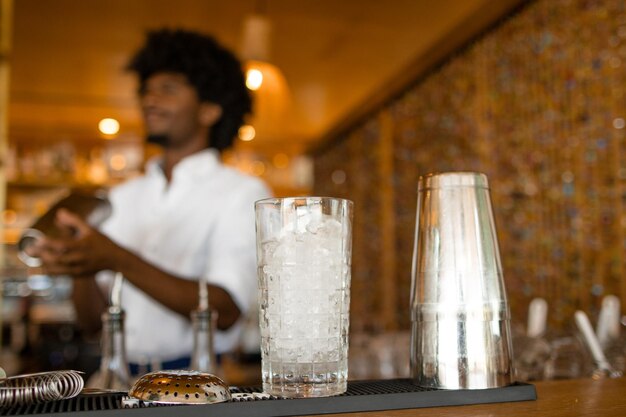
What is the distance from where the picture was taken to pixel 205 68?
7.59 feet

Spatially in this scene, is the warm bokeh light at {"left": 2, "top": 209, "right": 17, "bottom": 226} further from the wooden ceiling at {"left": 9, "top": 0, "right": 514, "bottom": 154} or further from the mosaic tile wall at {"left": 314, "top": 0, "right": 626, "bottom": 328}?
the mosaic tile wall at {"left": 314, "top": 0, "right": 626, "bottom": 328}

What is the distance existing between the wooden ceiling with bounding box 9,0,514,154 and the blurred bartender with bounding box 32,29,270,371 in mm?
1010

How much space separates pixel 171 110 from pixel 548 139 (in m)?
1.25

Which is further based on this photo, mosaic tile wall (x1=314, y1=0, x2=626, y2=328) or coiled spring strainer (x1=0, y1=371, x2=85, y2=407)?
mosaic tile wall (x1=314, y1=0, x2=626, y2=328)

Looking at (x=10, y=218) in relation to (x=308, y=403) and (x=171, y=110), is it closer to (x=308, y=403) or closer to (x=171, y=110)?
(x=171, y=110)

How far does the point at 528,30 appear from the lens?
8.33 feet

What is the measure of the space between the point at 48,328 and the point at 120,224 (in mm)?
3037

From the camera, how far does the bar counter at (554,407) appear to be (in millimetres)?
622

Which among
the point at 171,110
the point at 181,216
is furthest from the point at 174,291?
the point at 171,110

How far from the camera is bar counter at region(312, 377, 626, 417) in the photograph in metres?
0.62

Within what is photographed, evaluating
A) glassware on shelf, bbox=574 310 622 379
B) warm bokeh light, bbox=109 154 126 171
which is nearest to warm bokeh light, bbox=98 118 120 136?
warm bokeh light, bbox=109 154 126 171

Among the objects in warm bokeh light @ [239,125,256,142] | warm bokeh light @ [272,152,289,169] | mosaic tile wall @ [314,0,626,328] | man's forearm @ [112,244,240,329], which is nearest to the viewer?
man's forearm @ [112,244,240,329]

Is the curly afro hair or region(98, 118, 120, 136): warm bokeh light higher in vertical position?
region(98, 118, 120, 136): warm bokeh light

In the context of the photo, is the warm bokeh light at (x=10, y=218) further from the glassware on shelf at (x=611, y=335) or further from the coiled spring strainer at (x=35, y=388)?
the coiled spring strainer at (x=35, y=388)
